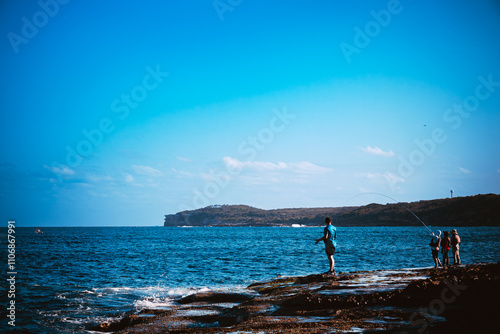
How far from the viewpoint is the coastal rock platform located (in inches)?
312

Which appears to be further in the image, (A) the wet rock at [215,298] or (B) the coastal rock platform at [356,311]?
Result: (A) the wet rock at [215,298]

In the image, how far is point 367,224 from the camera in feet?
613

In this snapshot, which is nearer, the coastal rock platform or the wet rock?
the coastal rock platform

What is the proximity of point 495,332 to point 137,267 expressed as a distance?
1220 inches

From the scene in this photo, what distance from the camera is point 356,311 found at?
9922 mm

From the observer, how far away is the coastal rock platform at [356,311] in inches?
312

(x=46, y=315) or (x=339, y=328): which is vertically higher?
(x=339, y=328)

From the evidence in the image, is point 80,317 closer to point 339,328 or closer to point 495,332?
point 339,328

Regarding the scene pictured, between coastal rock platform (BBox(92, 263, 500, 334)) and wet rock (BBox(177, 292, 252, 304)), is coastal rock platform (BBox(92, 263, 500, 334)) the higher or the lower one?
the higher one

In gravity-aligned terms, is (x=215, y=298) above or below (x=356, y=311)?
below

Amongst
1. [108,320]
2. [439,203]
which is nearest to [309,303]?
[108,320]

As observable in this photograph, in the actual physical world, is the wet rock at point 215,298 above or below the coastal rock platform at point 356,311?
below

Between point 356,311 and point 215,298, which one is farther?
point 215,298

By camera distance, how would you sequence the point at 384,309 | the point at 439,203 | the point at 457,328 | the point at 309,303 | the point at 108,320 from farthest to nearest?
the point at 439,203 → the point at 108,320 → the point at 309,303 → the point at 384,309 → the point at 457,328
